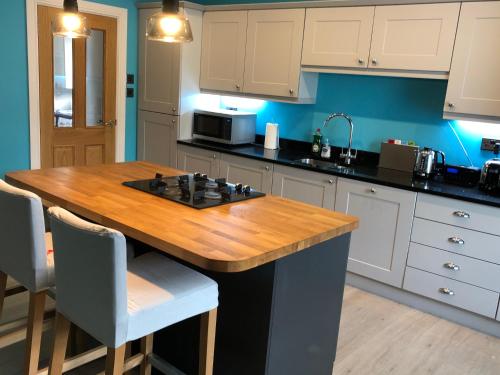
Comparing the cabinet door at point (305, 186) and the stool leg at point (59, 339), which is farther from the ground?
the cabinet door at point (305, 186)

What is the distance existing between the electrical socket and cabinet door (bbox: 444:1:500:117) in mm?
323

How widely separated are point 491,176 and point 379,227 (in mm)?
806

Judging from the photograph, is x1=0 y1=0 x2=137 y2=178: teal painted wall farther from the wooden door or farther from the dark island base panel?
the dark island base panel

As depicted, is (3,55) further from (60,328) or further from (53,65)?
(60,328)

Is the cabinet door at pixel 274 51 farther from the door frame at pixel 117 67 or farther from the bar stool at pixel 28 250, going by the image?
the bar stool at pixel 28 250

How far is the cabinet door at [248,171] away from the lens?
397 centimetres

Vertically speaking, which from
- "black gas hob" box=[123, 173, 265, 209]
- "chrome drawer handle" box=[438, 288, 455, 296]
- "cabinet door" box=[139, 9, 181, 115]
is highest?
"cabinet door" box=[139, 9, 181, 115]

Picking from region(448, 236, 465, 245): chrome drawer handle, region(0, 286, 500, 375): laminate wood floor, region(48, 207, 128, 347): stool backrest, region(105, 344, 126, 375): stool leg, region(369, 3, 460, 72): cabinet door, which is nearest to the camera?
region(48, 207, 128, 347): stool backrest

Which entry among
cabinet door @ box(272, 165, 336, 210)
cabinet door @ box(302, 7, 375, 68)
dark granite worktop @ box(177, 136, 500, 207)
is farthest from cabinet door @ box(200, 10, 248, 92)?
cabinet door @ box(272, 165, 336, 210)

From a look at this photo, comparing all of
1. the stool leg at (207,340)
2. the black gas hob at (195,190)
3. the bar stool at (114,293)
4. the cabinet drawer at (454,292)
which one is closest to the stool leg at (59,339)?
the bar stool at (114,293)

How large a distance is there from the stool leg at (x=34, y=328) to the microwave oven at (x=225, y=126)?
105 inches

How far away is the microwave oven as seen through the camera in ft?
14.3

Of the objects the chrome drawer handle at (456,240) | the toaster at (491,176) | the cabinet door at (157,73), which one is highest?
the cabinet door at (157,73)

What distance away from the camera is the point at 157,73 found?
4.74m
